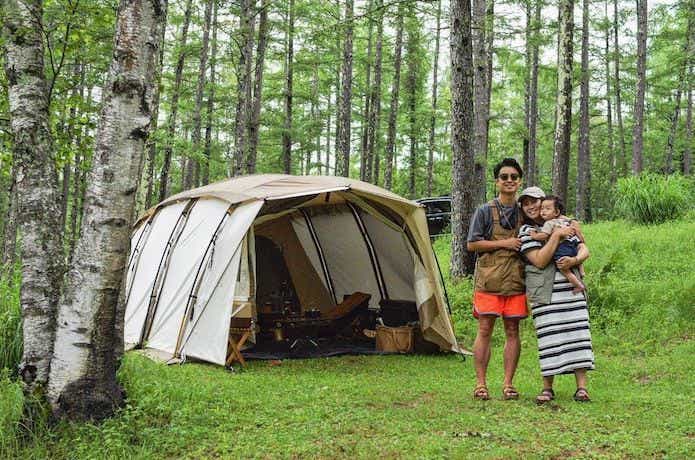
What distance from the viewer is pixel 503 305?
458cm

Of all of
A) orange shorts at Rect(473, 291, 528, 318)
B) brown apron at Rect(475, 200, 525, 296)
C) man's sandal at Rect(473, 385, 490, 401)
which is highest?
brown apron at Rect(475, 200, 525, 296)

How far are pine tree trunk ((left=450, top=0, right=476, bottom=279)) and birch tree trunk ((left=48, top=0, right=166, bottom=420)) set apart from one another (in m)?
4.98

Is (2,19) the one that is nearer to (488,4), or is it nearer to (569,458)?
(569,458)

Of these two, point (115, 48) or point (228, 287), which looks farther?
point (228, 287)

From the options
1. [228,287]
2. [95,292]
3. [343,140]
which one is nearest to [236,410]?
[95,292]

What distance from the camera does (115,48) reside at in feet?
12.7

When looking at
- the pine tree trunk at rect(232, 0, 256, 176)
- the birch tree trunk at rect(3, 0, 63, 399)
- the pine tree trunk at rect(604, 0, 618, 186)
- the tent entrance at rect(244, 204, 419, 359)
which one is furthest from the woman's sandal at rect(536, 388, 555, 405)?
the pine tree trunk at rect(604, 0, 618, 186)

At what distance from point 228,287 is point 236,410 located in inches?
79.8

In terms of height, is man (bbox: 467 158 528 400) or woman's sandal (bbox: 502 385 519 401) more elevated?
man (bbox: 467 158 528 400)

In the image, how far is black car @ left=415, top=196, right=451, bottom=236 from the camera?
16.4 m

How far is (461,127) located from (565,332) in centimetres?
439

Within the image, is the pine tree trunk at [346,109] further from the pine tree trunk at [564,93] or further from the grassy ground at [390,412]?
the grassy ground at [390,412]

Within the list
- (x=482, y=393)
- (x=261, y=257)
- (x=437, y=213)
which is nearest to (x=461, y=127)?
(x=261, y=257)

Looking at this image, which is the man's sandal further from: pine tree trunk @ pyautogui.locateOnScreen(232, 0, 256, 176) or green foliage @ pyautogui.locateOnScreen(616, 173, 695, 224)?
pine tree trunk @ pyautogui.locateOnScreen(232, 0, 256, 176)
